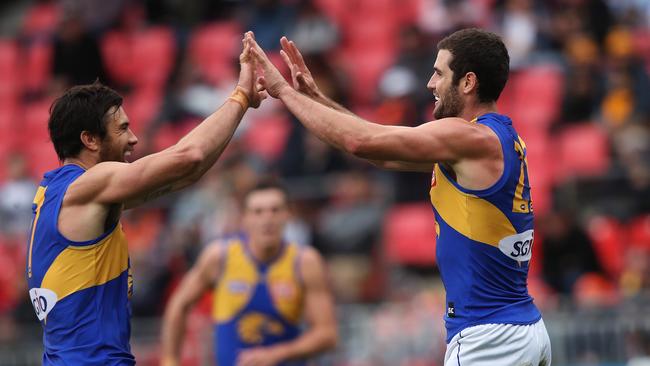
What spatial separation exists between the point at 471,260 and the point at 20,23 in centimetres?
1888

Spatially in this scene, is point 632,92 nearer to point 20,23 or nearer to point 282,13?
point 282,13

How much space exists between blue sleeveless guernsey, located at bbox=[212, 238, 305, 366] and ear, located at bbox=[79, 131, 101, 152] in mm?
3670

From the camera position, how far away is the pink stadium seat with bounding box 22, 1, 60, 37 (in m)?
22.7

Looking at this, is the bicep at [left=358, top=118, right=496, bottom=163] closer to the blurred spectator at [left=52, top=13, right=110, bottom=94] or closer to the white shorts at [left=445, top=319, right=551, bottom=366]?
Answer: the white shorts at [left=445, top=319, right=551, bottom=366]

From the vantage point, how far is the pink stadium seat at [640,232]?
13.3 m

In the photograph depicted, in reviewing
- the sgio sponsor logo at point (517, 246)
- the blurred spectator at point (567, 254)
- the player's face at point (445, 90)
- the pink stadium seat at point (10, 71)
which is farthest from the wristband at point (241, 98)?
the pink stadium seat at point (10, 71)

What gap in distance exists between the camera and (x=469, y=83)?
685 centimetres

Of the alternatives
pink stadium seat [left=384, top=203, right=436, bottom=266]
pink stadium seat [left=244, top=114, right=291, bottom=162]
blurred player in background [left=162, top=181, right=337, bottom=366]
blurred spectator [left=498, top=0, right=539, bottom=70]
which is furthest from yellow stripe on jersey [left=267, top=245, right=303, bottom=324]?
blurred spectator [left=498, top=0, right=539, bottom=70]

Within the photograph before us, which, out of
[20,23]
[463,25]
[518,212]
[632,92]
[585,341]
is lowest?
[585,341]

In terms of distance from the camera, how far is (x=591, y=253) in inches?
518

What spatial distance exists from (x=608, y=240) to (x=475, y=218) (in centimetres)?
727

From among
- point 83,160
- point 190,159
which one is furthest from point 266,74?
point 83,160

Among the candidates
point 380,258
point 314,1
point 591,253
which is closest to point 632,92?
point 591,253

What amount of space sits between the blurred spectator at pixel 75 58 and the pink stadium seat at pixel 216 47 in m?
1.62
